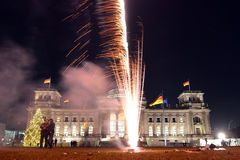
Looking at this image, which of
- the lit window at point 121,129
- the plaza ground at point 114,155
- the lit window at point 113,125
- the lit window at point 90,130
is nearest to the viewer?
the plaza ground at point 114,155

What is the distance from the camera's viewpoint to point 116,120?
81.7 meters

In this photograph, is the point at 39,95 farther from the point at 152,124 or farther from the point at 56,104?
the point at 152,124

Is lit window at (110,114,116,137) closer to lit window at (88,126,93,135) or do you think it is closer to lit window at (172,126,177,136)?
lit window at (88,126,93,135)

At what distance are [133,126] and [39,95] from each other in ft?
234

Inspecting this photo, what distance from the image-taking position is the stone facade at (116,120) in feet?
266

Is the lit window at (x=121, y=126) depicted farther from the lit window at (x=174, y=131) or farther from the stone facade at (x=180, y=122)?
the lit window at (x=174, y=131)

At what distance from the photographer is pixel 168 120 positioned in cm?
8519

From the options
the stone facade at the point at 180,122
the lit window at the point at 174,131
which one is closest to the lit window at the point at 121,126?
the stone facade at the point at 180,122

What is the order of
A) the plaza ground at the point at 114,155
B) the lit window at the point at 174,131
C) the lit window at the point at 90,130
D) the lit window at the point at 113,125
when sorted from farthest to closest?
the lit window at the point at 90,130, the lit window at the point at 174,131, the lit window at the point at 113,125, the plaza ground at the point at 114,155

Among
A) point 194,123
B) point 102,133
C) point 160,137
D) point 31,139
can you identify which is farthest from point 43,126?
point 194,123

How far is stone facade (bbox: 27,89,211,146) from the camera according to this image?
81.0m

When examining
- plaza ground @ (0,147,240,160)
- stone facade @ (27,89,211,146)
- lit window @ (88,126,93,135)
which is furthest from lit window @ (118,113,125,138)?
plaza ground @ (0,147,240,160)

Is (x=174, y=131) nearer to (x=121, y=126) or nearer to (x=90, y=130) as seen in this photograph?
(x=121, y=126)

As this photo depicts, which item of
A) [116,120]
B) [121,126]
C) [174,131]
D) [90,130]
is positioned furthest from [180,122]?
[90,130]
